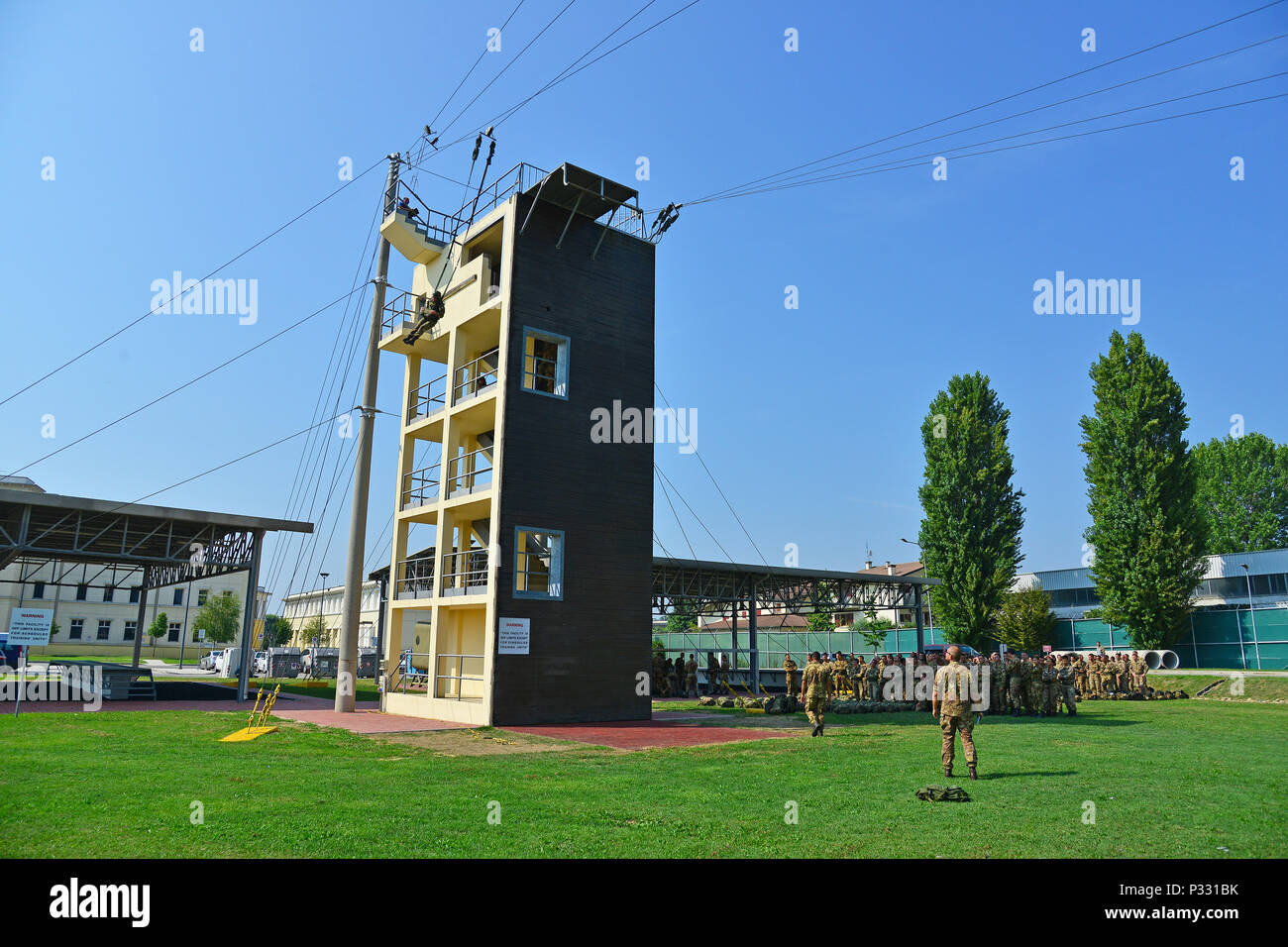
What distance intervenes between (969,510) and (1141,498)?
9.27 m

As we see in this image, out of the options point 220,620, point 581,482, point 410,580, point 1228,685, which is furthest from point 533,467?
point 220,620

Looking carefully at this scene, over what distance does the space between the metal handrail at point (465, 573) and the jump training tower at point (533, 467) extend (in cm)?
8

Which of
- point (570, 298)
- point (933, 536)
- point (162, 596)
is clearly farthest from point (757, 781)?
point (162, 596)

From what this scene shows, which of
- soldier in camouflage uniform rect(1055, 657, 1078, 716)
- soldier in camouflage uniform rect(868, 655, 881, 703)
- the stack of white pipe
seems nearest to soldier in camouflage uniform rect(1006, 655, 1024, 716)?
soldier in camouflage uniform rect(1055, 657, 1078, 716)

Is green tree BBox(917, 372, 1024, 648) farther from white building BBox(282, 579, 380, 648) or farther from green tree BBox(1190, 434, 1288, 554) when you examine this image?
white building BBox(282, 579, 380, 648)

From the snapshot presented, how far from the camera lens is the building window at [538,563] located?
21.6 metres

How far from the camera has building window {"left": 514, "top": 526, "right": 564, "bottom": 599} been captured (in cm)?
2164

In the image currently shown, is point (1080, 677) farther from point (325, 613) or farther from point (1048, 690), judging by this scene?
point (325, 613)

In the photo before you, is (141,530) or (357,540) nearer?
(357,540)

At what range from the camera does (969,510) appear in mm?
50312

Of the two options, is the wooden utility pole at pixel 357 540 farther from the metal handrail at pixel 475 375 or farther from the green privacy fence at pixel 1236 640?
the green privacy fence at pixel 1236 640

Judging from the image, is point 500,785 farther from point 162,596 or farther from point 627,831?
point 162,596

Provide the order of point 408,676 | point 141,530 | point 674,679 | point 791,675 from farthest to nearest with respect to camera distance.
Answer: point 674,679, point 791,675, point 141,530, point 408,676
